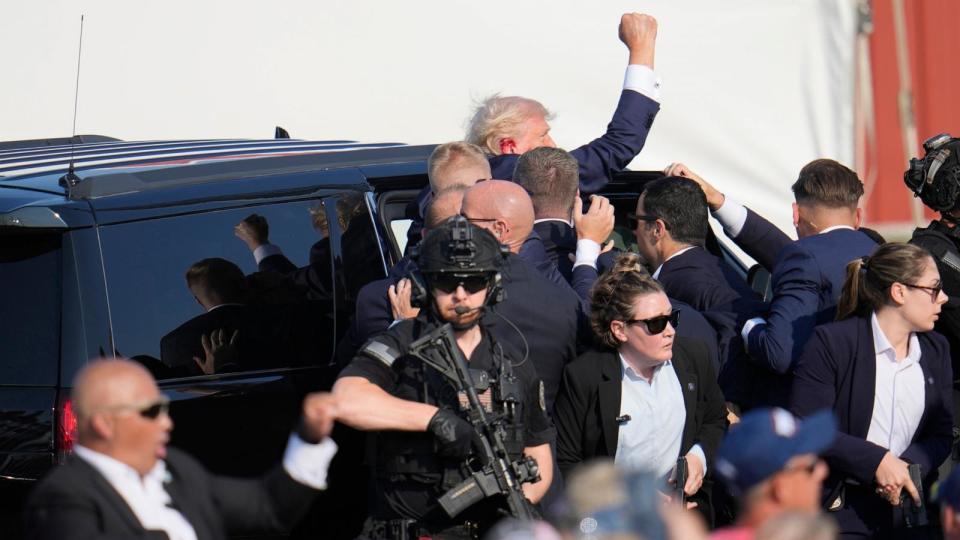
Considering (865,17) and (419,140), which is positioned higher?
(865,17)

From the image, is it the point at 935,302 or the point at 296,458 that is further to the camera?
the point at 935,302

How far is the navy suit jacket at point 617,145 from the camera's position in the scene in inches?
227

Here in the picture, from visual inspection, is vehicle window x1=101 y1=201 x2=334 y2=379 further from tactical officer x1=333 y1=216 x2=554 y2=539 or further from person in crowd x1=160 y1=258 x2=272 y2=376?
tactical officer x1=333 y1=216 x2=554 y2=539

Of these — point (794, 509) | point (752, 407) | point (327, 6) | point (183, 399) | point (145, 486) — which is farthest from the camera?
point (327, 6)

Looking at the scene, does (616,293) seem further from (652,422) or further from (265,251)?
(265,251)

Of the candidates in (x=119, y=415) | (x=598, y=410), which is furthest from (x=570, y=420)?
(x=119, y=415)

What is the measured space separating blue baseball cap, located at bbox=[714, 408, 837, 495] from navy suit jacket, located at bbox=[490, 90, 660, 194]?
258 centimetres

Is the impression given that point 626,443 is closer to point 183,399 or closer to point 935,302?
point 935,302

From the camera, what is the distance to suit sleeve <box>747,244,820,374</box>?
519cm

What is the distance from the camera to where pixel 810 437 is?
319cm

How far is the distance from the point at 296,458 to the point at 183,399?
1341 millimetres

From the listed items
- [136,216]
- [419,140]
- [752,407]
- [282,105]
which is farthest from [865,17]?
[136,216]

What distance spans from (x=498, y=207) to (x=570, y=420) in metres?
0.71

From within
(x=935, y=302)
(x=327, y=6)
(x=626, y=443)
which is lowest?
(x=626, y=443)
